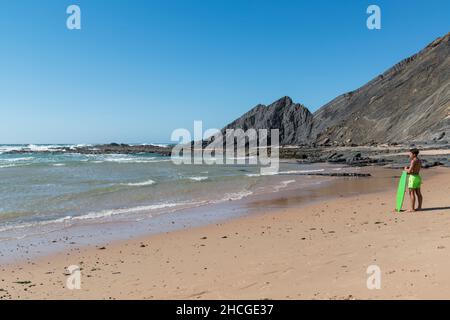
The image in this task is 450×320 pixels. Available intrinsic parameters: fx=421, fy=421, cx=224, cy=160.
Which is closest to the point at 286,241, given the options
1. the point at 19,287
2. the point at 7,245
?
the point at 19,287

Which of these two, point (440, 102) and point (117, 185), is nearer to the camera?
point (117, 185)

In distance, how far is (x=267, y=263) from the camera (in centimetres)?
710

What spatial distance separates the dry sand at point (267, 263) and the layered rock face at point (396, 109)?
44.7 meters

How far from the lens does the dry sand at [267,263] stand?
18.0 ft

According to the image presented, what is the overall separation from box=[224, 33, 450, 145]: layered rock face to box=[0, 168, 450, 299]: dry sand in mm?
44744

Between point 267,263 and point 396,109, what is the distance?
235ft

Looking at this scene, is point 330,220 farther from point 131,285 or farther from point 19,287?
point 19,287

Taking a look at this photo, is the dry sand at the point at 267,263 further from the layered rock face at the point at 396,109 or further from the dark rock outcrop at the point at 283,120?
the dark rock outcrop at the point at 283,120
